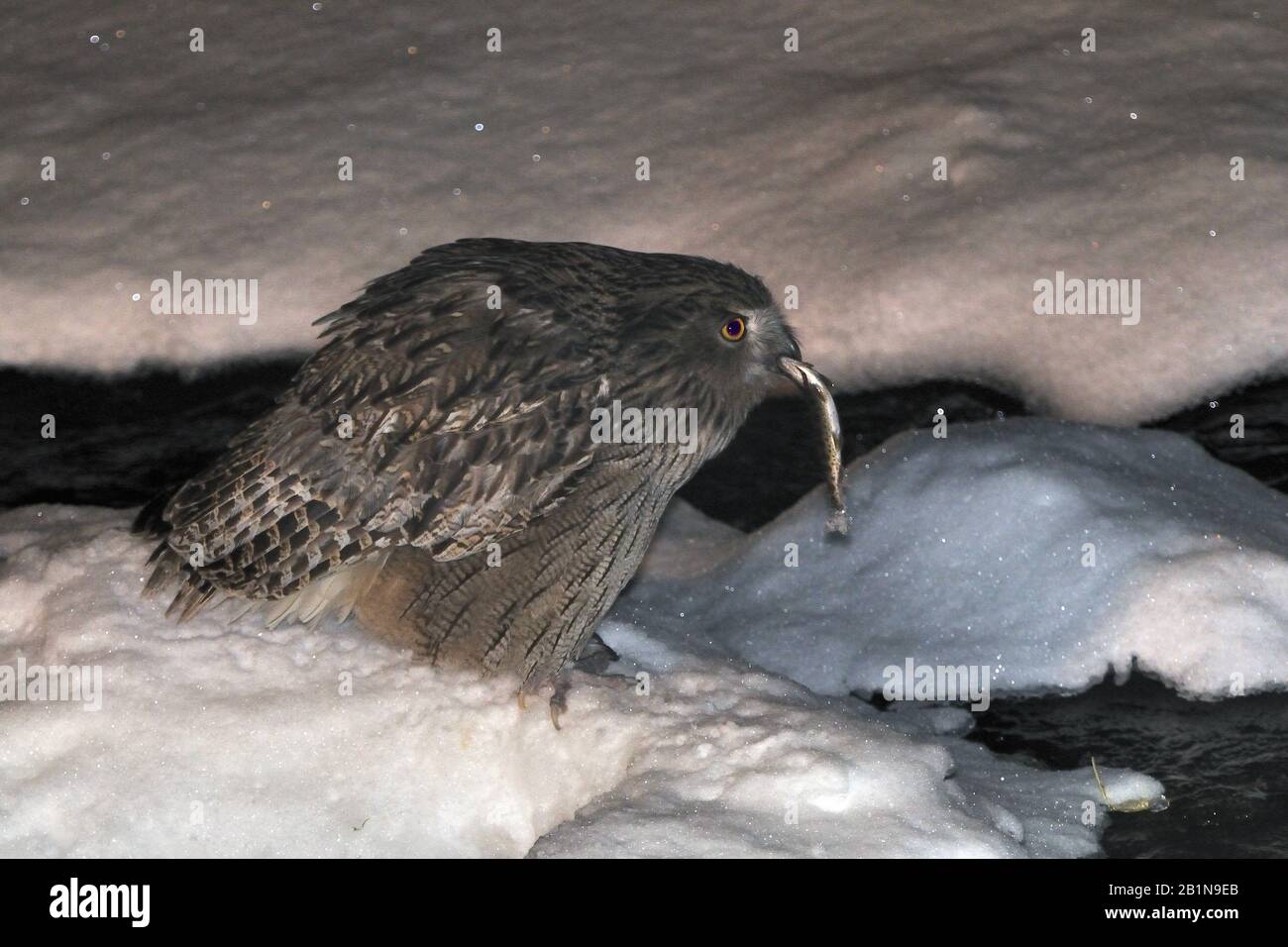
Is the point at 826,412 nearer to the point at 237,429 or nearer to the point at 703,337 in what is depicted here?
the point at 703,337

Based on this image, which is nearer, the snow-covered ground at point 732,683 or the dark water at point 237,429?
the snow-covered ground at point 732,683

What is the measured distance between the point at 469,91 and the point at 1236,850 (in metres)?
4.36

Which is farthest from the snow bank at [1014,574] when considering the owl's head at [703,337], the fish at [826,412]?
the owl's head at [703,337]

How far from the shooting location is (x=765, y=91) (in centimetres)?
626

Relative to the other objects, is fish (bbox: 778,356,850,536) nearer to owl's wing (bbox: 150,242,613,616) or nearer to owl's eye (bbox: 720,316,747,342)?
owl's eye (bbox: 720,316,747,342)

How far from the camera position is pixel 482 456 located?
373 cm

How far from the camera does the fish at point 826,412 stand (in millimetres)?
3928

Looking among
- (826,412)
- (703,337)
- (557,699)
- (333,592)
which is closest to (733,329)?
(703,337)

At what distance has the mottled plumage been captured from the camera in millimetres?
3713

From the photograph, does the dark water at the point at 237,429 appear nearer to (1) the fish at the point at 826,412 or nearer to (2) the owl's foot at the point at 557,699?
(1) the fish at the point at 826,412

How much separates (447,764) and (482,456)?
796 mm

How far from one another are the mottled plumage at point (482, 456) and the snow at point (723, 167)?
1.37m

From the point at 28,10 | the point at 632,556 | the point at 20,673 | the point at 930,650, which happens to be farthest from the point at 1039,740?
the point at 28,10
